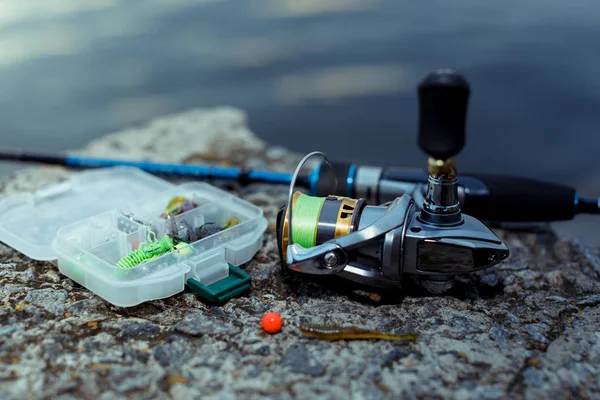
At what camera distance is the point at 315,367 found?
4.69 feet

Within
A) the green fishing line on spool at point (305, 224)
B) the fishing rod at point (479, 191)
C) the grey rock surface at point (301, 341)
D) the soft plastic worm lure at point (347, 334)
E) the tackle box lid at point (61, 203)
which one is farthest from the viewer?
the fishing rod at point (479, 191)

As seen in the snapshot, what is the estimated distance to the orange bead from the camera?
1.56m

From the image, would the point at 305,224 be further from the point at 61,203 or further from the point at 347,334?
the point at 61,203

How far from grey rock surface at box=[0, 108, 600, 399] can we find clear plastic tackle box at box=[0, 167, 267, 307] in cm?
5

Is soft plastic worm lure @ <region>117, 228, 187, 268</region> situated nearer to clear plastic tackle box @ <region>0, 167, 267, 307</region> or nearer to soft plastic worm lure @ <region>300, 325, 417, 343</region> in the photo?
clear plastic tackle box @ <region>0, 167, 267, 307</region>

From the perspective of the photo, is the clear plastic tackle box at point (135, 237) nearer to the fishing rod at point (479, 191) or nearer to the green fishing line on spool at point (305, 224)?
the green fishing line on spool at point (305, 224)

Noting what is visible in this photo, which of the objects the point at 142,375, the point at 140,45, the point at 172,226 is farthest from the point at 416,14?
the point at 142,375

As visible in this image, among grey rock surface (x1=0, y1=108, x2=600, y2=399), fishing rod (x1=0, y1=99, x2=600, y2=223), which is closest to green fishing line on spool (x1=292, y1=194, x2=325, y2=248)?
grey rock surface (x1=0, y1=108, x2=600, y2=399)

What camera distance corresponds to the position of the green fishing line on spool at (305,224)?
5.49 feet

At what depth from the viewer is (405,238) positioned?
1.59m

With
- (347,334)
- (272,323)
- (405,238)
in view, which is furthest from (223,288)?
(405,238)

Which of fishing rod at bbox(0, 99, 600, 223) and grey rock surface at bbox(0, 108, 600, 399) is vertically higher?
fishing rod at bbox(0, 99, 600, 223)

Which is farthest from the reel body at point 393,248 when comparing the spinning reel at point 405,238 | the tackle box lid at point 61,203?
the tackle box lid at point 61,203

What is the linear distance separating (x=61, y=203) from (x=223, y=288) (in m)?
0.77
